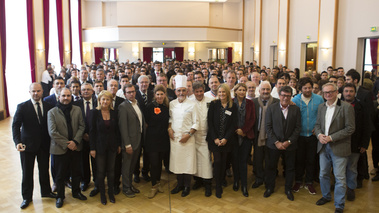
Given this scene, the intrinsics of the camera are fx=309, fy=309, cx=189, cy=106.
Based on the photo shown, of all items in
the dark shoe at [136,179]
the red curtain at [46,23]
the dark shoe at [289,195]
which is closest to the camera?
the dark shoe at [289,195]

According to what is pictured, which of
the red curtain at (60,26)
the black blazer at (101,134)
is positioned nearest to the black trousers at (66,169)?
the black blazer at (101,134)

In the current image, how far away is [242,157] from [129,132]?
160cm

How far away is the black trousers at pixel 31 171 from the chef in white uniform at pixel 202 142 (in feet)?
6.58

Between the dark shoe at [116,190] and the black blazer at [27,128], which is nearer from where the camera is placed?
the black blazer at [27,128]

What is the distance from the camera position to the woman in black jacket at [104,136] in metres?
3.80

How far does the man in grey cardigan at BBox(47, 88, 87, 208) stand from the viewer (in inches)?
148

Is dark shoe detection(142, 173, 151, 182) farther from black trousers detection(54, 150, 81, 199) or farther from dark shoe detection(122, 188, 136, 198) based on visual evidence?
black trousers detection(54, 150, 81, 199)

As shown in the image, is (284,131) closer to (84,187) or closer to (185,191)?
(185,191)

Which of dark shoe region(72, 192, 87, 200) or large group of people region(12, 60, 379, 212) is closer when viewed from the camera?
large group of people region(12, 60, 379, 212)

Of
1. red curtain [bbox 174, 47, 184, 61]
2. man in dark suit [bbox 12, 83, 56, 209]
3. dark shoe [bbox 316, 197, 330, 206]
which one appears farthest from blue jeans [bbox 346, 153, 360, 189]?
red curtain [bbox 174, 47, 184, 61]

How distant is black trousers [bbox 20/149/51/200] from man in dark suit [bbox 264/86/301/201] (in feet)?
9.66

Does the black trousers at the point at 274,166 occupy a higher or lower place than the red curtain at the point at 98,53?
lower

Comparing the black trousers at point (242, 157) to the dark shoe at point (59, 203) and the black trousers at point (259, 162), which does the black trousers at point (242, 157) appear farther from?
the dark shoe at point (59, 203)

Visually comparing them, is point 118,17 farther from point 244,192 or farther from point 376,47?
point 244,192
